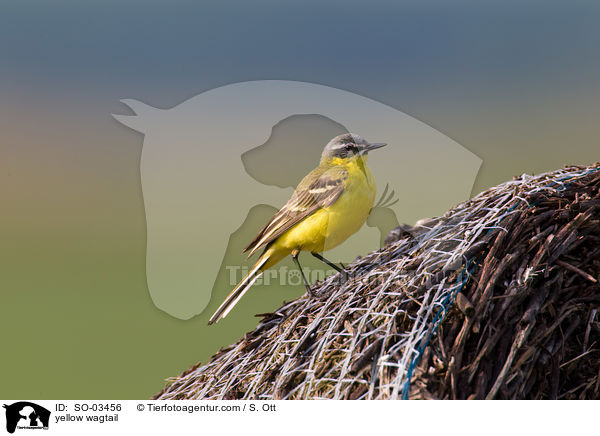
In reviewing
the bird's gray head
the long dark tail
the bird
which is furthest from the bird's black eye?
the long dark tail

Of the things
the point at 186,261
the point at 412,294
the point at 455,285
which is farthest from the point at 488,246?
the point at 186,261

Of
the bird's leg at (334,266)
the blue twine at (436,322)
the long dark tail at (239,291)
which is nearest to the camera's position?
the blue twine at (436,322)

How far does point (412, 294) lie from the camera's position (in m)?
2.90

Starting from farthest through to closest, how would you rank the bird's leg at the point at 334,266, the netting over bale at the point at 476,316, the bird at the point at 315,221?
the bird at the point at 315,221, the bird's leg at the point at 334,266, the netting over bale at the point at 476,316

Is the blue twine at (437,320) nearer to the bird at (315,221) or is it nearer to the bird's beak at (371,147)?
the bird at (315,221)

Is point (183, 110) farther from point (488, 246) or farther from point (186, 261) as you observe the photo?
point (488, 246)

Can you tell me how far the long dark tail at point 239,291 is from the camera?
4.07 meters

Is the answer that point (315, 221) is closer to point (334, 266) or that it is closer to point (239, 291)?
point (334, 266)

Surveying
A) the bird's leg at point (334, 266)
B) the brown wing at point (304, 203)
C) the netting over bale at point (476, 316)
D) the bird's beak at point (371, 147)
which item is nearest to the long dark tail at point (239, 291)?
the brown wing at point (304, 203)

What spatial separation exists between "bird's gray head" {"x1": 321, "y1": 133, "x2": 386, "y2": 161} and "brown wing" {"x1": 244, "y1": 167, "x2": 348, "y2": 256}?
189 millimetres

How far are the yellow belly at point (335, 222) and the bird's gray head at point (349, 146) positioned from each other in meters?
0.32
